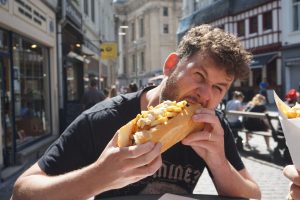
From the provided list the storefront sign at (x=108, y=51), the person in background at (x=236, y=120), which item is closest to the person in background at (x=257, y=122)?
the person in background at (x=236, y=120)

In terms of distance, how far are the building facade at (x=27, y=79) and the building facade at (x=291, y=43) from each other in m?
17.1

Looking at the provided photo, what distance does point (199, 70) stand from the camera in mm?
2301

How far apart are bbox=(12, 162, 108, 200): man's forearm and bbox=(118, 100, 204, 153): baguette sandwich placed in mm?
188

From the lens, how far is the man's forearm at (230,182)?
2.41 metres

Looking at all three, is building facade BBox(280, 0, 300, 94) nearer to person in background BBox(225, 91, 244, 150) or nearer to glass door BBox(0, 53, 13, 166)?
person in background BBox(225, 91, 244, 150)

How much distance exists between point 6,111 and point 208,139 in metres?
6.39

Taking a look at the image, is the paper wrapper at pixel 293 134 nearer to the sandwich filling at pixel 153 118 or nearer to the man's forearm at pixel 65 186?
the sandwich filling at pixel 153 118

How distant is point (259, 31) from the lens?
2981 cm

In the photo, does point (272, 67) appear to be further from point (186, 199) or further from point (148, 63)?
point (148, 63)

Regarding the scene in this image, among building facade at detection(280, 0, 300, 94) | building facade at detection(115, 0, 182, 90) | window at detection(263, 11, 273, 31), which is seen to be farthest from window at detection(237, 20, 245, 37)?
building facade at detection(115, 0, 182, 90)

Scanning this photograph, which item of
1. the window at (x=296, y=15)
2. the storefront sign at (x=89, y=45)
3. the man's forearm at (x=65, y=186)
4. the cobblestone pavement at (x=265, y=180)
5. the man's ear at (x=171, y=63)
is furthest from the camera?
the window at (x=296, y=15)

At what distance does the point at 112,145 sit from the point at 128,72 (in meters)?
89.0

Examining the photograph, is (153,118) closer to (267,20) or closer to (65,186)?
(65,186)

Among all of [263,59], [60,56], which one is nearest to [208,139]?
[60,56]
